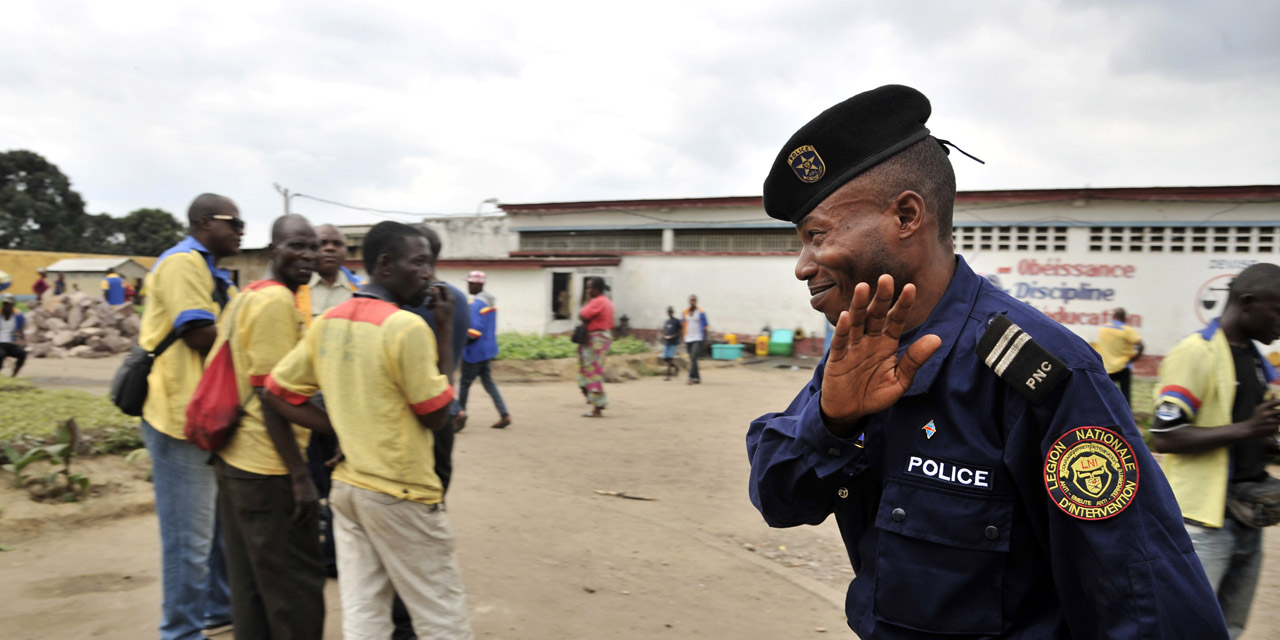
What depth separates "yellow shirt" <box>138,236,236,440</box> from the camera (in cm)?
351

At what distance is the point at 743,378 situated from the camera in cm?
1725

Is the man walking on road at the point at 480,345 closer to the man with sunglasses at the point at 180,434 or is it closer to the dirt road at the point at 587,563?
the dirt road at the point at 587,563

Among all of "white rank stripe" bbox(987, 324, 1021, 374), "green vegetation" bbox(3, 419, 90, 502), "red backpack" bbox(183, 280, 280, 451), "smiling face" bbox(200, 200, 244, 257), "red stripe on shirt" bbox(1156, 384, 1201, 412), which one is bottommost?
"green vegetation" bbox(3, 419, 90, 502)

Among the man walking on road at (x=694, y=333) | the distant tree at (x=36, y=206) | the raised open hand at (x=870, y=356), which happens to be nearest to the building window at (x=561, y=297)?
the man walking on road at (x=694, y=333)

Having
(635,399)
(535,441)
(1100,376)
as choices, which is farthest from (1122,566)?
(635,399)

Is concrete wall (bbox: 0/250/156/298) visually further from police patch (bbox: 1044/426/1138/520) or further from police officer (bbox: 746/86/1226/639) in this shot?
police patch (bbox: 1044/426/1138/520)

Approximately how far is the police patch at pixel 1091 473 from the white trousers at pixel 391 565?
2.30 metres

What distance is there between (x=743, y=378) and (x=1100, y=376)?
16.1 metres

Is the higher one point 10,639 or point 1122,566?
point 1122,566

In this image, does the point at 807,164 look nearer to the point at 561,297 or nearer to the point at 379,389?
the point at 379,389

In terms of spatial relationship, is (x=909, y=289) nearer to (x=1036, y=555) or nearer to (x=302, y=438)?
(x=1036, y=555)

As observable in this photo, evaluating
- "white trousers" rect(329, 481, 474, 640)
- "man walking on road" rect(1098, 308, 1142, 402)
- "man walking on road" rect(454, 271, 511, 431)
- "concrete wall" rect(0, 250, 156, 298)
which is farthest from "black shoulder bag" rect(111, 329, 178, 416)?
"concrete wall" rect(0, 250, 156, 298)

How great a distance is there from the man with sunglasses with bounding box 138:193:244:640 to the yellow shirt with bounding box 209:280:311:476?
44 centimetres

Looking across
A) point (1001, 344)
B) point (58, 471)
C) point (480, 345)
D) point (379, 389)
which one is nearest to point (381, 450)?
point (379, 389)
